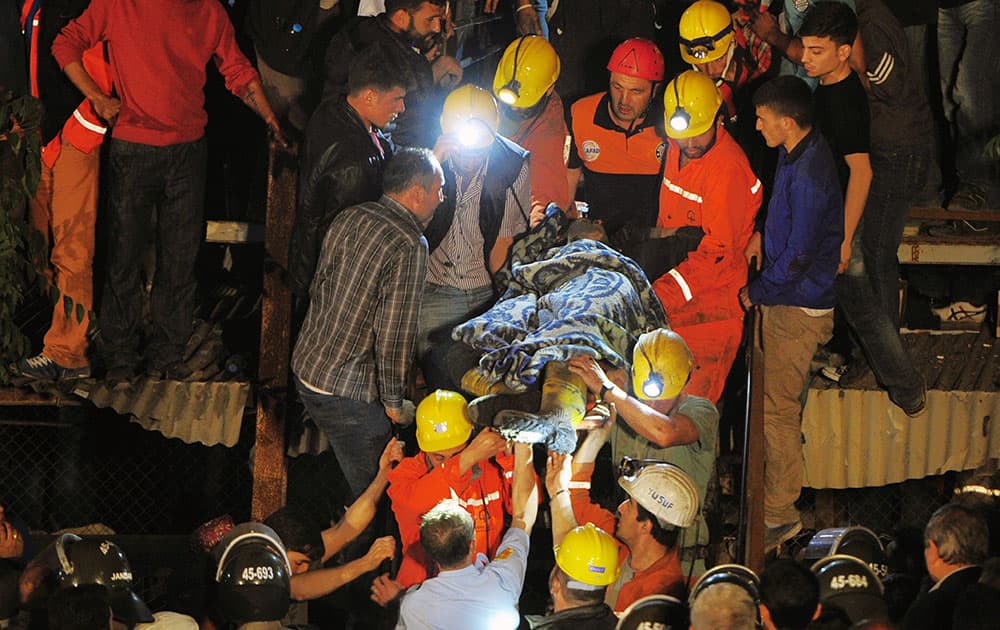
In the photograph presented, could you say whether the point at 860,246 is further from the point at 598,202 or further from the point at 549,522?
the point at 549,522

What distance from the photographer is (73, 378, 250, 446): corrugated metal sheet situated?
11414 millimetres

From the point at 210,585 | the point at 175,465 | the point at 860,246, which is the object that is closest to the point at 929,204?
the point at 860,246

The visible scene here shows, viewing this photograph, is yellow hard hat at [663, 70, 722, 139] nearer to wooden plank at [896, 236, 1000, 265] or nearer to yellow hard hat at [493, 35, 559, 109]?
yellow hard hat at [493, 35, 559, 109]

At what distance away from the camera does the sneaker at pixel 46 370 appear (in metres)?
11.2

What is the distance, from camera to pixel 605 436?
33.0 ft

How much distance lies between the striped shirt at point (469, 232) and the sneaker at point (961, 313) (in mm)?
4336

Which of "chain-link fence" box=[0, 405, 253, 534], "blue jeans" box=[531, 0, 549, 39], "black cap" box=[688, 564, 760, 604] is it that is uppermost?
"blue jeans" box=[531, 0, 549, 39]

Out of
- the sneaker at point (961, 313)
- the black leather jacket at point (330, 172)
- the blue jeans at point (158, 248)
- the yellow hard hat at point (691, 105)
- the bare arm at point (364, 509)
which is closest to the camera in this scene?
the bare arm at point (364, 509)

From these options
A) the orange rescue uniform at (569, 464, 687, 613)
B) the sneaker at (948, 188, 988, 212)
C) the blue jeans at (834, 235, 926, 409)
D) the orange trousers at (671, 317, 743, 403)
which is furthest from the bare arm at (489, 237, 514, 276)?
the sneaker at (948, 188, 988, 212)

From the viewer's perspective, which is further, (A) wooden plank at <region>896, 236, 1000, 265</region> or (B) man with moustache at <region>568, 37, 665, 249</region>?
(A) wooden plank at <region>896, 236, 1000, 265</region>

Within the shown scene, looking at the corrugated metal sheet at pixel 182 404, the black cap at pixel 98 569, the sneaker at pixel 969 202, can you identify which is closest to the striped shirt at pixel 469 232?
the corrugated metal sheet at pixel 182 404

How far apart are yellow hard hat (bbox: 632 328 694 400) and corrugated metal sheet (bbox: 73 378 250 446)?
3.24 meters

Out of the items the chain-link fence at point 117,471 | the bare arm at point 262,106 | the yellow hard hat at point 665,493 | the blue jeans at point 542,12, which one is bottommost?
the chain-link fence at point 117,471

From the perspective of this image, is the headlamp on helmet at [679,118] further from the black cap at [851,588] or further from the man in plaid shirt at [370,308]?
the black cap at [851,588]
